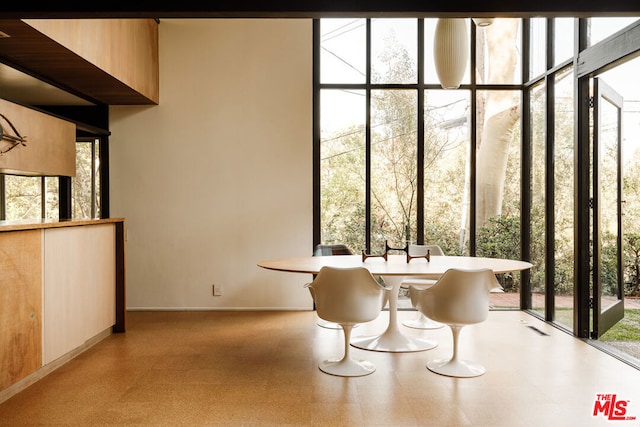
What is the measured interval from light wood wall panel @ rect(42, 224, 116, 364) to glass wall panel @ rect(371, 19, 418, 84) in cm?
338

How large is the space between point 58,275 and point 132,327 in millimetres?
1600

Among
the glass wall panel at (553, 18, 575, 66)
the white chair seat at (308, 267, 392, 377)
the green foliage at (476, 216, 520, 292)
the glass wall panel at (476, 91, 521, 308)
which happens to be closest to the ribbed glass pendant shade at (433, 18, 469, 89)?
the white chair seat at (308, 267, 392, 377)

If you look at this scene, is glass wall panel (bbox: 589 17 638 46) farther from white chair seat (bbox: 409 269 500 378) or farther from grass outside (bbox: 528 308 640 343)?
grass outside (bbox: 528 308 640 343)

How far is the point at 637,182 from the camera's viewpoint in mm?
4910

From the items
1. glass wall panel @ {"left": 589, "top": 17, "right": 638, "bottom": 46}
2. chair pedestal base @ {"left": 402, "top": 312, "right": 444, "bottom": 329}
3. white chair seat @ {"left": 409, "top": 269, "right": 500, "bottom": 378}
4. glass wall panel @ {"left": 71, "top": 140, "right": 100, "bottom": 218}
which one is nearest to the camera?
white chair seat @ {"left": 409, "top": 269, "right": 500, "bottom": 378}

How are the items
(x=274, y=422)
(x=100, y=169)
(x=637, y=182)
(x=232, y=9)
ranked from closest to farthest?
(x=232, y=9) < (x=274, y=422) < (x=637, y=182) < (x=100, y=169)

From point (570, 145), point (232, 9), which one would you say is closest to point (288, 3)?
point (232, 9)

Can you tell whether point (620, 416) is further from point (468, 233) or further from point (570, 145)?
point (468, 233)

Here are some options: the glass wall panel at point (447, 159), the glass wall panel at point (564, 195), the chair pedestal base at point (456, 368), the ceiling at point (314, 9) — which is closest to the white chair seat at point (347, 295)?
the chair pedestal base at point (456, 368)

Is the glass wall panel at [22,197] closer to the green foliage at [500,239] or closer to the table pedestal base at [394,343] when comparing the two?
the table pedestal base at [394,343]

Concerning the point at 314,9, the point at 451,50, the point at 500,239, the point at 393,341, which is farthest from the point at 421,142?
the point at 314,9

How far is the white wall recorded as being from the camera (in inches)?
247

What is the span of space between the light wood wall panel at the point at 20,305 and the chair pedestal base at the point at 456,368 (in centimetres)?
270

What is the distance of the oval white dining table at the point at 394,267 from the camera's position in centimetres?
384
